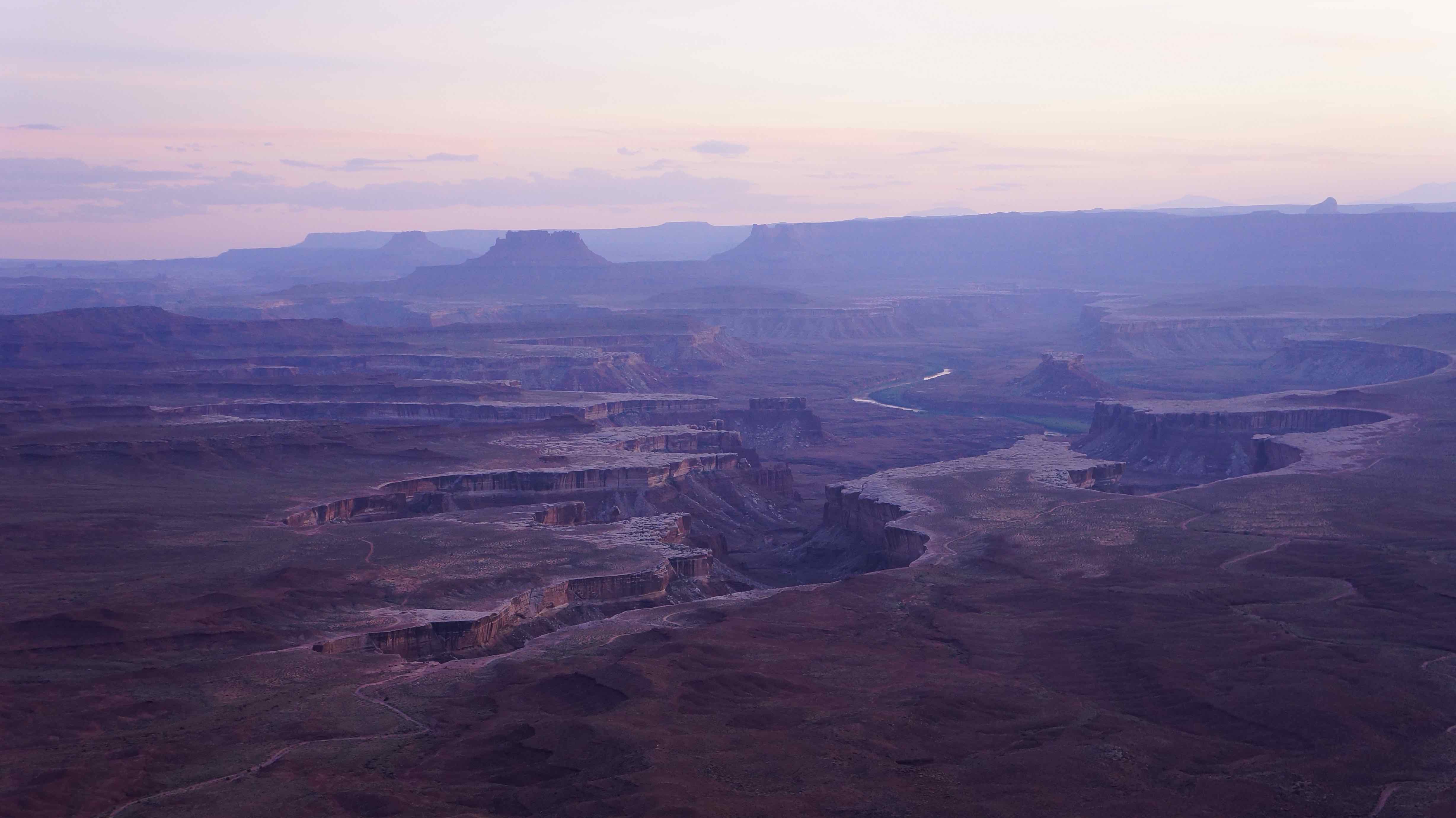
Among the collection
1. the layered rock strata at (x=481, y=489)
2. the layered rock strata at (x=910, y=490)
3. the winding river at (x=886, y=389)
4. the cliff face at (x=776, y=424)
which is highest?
the layered rock strata at (x=481, y=489)

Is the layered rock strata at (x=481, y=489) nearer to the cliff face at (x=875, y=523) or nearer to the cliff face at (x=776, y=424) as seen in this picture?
the cliff face at (x=875, y=523)

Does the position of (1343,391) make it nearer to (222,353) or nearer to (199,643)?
(199,643)

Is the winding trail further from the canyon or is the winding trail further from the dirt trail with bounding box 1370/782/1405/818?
the dirt trail with bounding box 1370/782/1405/818

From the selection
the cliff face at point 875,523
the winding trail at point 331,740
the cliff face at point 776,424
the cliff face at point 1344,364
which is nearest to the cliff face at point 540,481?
the cliff face at point 875,523

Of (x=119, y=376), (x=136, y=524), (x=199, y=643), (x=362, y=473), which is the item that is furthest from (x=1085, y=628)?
(x=119, y=376)

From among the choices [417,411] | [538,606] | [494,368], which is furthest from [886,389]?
[538,606]
